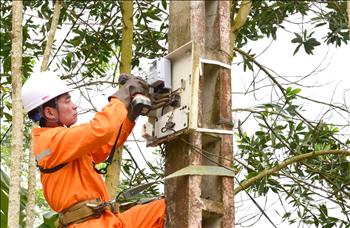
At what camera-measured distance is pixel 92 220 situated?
11.2 ft

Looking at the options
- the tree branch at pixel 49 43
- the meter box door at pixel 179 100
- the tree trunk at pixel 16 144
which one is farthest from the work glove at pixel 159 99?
the tree branch at pixel 49 43

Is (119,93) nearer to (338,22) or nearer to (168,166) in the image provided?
(168,166)

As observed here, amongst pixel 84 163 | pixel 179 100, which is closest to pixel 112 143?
pixel 84 163

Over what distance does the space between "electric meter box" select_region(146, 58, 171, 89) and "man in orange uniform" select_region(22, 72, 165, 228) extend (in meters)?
0.07

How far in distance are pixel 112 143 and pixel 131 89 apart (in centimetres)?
43

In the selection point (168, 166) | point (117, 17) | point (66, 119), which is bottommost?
point (168, 166)

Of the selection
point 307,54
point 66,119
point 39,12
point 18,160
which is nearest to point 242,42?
point 307,54

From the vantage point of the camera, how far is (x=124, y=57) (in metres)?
5.79

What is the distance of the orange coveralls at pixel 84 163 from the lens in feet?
10.7

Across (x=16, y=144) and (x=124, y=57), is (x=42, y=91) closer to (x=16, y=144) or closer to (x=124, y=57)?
(x=16, y=144)

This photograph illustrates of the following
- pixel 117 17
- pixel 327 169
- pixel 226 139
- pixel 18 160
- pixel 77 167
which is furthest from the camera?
pixel 117 17

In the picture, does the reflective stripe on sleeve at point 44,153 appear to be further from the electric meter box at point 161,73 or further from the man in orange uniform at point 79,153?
the electric meter box at point 161,73

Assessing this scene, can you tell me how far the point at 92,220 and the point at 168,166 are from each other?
1.51 feet

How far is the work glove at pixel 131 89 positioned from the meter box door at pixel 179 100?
0.05 m
